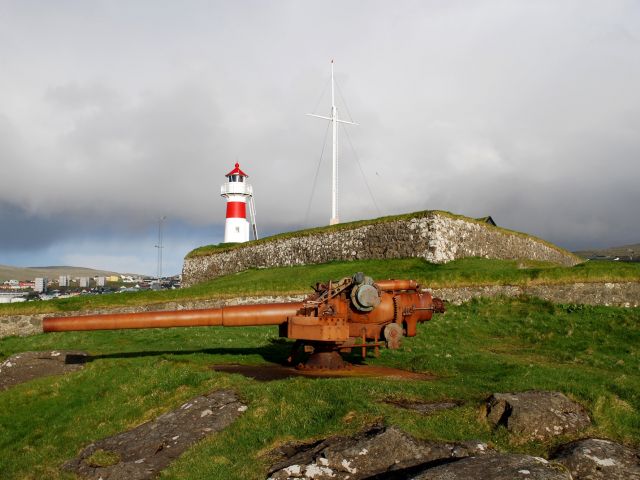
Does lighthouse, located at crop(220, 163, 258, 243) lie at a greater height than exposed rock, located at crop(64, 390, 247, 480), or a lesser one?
greater

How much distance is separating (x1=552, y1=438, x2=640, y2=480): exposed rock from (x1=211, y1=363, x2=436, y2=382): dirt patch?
4.81m

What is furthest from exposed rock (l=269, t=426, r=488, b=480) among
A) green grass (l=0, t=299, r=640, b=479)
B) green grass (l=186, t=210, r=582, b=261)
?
green grass (l=186, t=210, r=582, b=261)

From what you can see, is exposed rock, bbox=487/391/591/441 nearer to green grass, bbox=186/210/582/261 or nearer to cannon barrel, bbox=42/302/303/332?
cannon barrel, bbox=42/302/303/332

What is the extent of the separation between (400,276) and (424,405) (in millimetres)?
18528

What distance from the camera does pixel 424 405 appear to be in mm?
8719

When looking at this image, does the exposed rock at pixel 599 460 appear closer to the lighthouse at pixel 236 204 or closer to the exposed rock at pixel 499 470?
the exposed rock at pixel 499 470

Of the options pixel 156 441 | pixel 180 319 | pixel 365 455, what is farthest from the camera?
pixel 180 319

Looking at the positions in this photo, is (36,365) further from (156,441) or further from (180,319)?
(156,441)

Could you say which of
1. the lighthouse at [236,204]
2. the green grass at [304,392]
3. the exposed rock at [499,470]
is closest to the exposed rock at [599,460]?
the green grass at [304,392]

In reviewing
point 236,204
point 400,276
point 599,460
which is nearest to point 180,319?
point 599,460

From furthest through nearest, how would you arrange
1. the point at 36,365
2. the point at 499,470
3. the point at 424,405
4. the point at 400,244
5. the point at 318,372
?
the point at 400,244
the point at 36,365
the point at 318,372
the point at 424,405
the point at 499,470

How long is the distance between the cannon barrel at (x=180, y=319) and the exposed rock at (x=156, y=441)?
2.40 meters

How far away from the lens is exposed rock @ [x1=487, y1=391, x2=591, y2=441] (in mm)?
7508

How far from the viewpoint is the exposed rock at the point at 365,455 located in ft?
21.2
